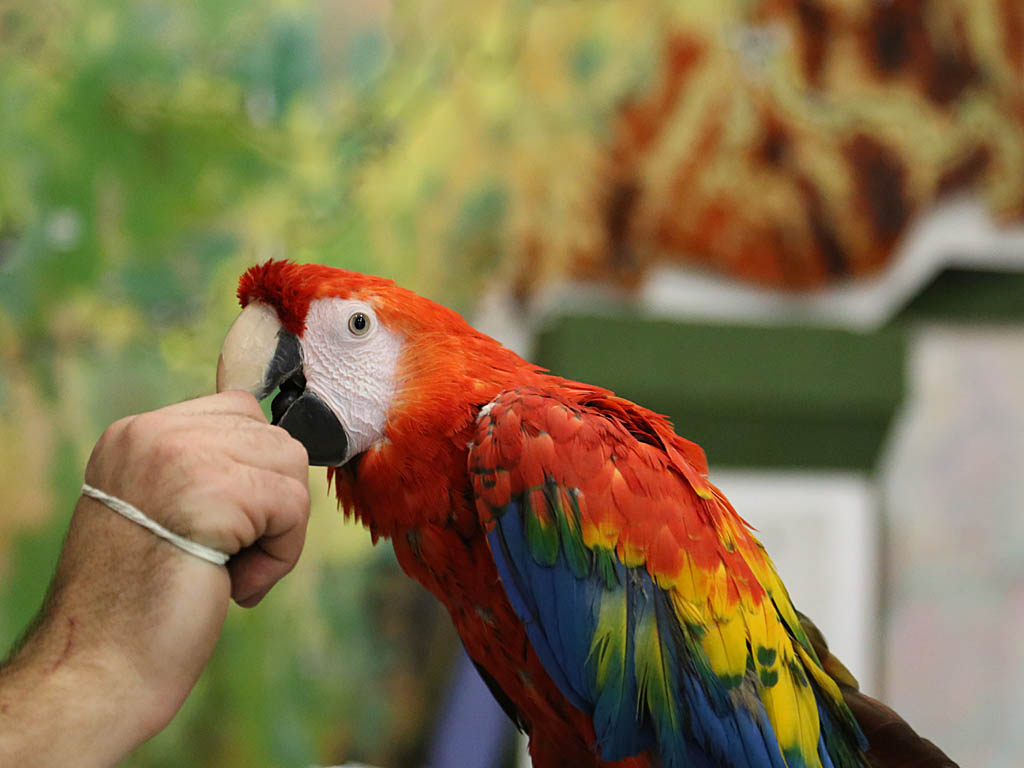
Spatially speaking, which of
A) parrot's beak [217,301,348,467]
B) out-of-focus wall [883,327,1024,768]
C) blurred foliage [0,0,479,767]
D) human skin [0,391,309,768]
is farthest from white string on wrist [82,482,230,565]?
out-of-focus wall [883,327,1024,768]

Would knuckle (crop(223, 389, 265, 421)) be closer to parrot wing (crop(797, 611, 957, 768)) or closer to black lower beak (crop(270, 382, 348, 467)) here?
black lower beak (crop(270, 382, 348, 467))

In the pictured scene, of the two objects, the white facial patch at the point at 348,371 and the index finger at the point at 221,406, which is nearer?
the index finger at the point at 221,406

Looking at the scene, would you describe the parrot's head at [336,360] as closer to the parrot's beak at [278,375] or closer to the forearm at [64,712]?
the parrot's beak at [278,375]

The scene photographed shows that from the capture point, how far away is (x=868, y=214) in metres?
1.78

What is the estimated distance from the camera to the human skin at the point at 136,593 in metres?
0.46

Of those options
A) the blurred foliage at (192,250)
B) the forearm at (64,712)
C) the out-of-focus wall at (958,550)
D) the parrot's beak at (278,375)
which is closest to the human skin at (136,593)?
the forearm at (64,712)

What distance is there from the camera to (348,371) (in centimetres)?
64

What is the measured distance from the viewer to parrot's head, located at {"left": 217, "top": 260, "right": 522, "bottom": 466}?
631mm

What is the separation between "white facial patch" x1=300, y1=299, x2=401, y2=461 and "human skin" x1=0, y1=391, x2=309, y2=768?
13 centimetres

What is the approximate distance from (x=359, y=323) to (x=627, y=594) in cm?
28

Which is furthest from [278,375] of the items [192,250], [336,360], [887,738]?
[192,250]

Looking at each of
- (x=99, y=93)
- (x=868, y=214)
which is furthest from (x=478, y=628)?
(x=868, y=214)

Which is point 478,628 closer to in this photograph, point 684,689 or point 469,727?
point 684,689

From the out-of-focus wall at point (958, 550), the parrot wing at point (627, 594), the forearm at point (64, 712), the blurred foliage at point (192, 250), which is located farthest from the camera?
the out-of-focus wall at point (958, 550)
